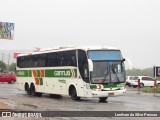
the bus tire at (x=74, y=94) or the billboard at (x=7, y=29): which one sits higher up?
the billboard at (x=7, y=29)

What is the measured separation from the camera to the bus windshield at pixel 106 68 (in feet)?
87.2

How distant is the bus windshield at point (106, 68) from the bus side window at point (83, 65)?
0.34 m

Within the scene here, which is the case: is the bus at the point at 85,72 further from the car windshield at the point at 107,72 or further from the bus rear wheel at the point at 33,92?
the bus rear wheel at the point at 33,92

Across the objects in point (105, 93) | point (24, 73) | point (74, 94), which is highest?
point (24, 73)

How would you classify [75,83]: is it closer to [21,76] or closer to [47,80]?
[47,80]

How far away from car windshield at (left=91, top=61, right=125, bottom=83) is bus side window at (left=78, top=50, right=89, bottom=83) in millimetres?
433

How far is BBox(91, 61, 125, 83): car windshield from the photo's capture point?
26.6 m

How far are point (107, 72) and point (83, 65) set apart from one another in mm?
1413

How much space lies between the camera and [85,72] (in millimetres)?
26797

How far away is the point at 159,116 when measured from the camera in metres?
17.7

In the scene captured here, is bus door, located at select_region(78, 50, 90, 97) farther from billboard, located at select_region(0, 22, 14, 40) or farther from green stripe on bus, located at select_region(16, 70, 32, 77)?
billboard, located at select_region(0, 22, 14, 40)

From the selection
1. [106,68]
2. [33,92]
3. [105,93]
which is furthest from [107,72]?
[33,92]

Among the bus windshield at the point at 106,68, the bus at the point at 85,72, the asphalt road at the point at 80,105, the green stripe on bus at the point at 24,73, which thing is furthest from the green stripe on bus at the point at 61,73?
the green stripe on bus at the point at 24,73

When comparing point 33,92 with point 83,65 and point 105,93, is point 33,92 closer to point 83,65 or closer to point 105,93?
point 83,65
